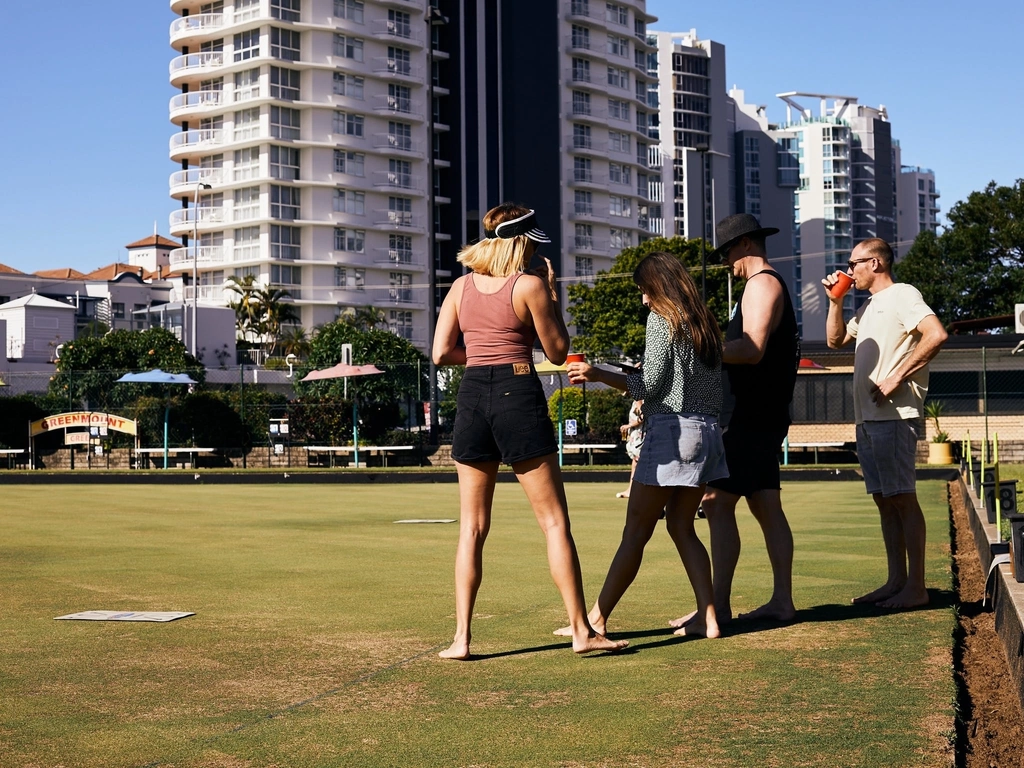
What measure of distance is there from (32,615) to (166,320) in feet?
240

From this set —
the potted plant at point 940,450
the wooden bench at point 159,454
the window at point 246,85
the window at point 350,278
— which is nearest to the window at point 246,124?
the window at point 246,85

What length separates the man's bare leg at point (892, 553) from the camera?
6.60 metres

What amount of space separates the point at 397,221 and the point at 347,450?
58266 millimetres

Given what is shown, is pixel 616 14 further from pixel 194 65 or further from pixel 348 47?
pixel 194 65

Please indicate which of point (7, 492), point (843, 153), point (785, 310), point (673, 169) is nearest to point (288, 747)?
point (785, 310)

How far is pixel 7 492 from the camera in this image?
21.9 m

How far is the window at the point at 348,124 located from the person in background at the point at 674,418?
8363 centimetres

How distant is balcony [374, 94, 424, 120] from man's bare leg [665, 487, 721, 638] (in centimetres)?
8459

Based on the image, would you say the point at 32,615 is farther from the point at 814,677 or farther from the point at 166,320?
the point at 166,320

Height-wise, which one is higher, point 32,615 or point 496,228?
point 496,228

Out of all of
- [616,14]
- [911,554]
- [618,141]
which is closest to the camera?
[911,554]

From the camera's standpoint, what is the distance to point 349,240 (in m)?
87.4

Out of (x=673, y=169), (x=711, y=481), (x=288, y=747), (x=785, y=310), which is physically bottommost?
(x=288, y=747)

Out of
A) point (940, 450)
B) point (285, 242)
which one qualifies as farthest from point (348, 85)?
point (940, 450)
